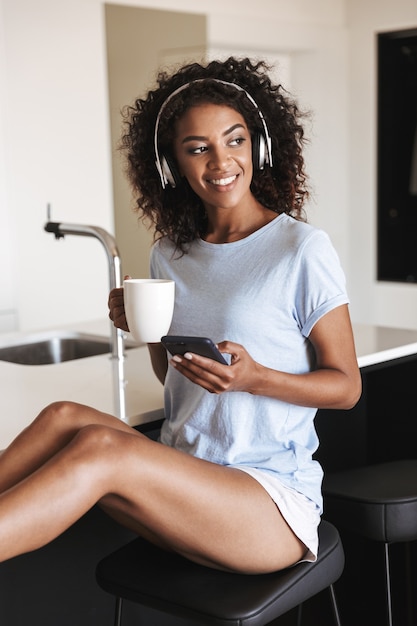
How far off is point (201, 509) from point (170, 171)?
27.2 inches

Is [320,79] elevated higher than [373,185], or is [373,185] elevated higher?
[320,79]

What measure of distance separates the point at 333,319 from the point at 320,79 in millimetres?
4072

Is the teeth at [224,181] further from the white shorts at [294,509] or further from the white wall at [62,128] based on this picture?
the white wall at [62,128]

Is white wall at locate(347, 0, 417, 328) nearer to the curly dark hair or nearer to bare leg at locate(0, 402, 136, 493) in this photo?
the curly dark hair

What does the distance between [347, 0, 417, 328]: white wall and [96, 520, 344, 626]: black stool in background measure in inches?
158

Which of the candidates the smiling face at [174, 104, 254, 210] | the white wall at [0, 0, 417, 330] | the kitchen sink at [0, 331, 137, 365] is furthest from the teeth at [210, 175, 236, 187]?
the white wall at [0, 0, 417, 330]

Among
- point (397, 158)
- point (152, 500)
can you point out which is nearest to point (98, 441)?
point (152, 500)

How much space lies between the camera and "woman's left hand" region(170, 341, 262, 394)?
142 cm

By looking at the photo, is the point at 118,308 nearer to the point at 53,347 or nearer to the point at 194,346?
the point at 194,346

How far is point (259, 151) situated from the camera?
176 centimetres

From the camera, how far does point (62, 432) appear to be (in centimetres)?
155

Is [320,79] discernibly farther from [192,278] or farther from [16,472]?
[16,472]

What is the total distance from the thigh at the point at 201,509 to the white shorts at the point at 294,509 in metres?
0.01

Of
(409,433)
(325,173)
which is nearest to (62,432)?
(409,433)
